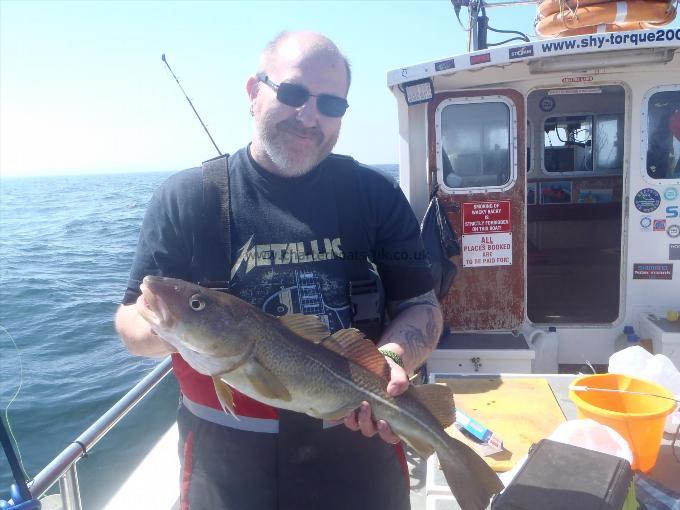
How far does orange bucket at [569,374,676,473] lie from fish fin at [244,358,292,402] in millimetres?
2049

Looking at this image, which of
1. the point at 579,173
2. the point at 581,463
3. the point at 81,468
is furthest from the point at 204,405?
the point at 579,173

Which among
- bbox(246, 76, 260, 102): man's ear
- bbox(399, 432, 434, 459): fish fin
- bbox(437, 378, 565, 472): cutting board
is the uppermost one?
bbox(246, 76, 260, 102): man's ear

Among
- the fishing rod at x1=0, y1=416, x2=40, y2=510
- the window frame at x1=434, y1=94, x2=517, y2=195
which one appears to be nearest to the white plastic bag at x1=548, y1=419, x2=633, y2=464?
the fishing rod at x1=0, y1=416, x2=40, y2=510

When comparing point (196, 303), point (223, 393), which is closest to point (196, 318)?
point (196, 303)

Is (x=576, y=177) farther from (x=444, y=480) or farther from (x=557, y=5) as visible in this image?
(x=444, y=480)

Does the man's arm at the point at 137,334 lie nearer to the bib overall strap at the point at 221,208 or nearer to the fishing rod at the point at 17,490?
the bib overall strap at the point at 221,208

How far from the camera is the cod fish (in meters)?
1.89

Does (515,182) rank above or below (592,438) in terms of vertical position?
above

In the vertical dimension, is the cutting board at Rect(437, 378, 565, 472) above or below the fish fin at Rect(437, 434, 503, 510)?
below

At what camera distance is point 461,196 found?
584 centimetres

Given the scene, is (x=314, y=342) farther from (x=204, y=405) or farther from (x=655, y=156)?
(x=655, y=156)

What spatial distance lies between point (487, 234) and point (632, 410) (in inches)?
104

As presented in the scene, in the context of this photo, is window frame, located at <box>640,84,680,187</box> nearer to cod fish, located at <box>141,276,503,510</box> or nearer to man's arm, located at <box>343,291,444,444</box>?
man's arm, located at <box>343,291,444,444</box>

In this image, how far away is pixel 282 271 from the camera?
2.27 meters
